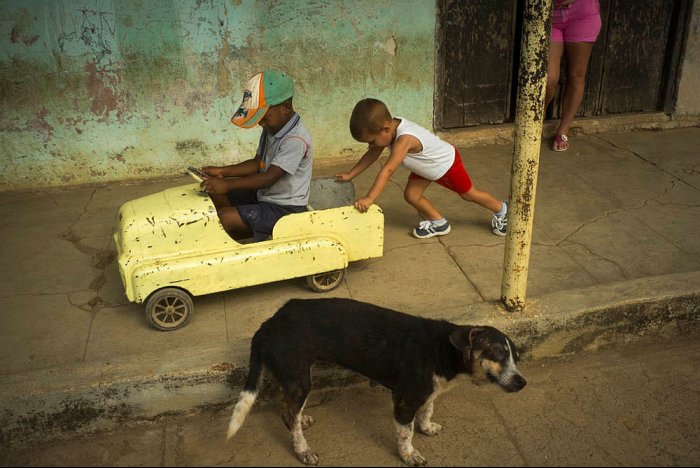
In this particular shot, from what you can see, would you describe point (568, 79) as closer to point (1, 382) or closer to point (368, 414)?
point (368, 414)

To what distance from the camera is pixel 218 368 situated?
130 inches

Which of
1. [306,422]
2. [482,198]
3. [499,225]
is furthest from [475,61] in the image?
[306,422]

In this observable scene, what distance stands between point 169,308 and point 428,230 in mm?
1958

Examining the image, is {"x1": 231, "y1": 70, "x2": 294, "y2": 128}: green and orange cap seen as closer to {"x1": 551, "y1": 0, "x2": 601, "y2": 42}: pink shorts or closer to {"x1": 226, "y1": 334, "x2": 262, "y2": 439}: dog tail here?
{"x1": 226, "y1": 334, "x2": 262, "y2": 439}: dog tail

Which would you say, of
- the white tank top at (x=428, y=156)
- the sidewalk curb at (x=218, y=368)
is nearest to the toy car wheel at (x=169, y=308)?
the sidewalk curb at (x=218, y=368)

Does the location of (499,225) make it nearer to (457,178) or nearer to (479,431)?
(457,178)

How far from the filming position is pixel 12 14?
16.0 ft

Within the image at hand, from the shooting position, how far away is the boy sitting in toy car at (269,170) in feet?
12.3

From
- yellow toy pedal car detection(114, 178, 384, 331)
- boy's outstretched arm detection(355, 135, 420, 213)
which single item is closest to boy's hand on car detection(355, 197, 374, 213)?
yellow toy pedal car detection(114, 178, 384, 331)

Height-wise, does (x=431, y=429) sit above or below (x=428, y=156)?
below

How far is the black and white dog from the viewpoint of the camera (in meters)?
2.81

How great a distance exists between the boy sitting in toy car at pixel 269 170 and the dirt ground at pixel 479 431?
1134 mm

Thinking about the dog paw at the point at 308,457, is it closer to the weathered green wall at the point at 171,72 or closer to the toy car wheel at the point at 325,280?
the toy car wheel at the point at 325,280

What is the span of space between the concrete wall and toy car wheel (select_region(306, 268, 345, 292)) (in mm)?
4500
